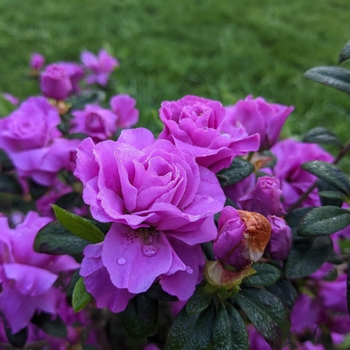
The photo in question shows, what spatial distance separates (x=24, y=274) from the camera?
666 millimetres

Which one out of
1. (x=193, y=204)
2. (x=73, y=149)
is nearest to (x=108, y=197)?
(x=193, y=204)

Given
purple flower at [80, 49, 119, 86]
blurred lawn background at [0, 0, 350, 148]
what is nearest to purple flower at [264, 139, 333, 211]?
purple flower at [80, 49, 119, 86]

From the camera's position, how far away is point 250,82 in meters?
2.66

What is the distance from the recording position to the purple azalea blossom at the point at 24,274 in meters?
0.67

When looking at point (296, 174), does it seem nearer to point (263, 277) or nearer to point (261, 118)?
point (261, 118)

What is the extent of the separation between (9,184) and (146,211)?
525 millimetres

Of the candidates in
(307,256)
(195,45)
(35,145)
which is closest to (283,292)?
(307,256)

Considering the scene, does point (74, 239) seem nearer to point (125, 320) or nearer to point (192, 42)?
point (125, 320)

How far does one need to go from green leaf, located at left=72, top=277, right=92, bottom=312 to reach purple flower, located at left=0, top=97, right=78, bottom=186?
347 mm

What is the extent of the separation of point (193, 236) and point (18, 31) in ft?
9.55

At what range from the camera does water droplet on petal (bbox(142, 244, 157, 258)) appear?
1.67 ft

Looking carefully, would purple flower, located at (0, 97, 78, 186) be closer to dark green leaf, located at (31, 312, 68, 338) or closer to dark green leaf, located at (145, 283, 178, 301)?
dark green leaf, located at (31, 312, 68, 338)

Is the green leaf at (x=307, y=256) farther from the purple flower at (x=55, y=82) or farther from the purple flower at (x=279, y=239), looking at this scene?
the purple flower at (x=55, y=82)

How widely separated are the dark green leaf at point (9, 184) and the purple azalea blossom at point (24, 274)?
0.18m
